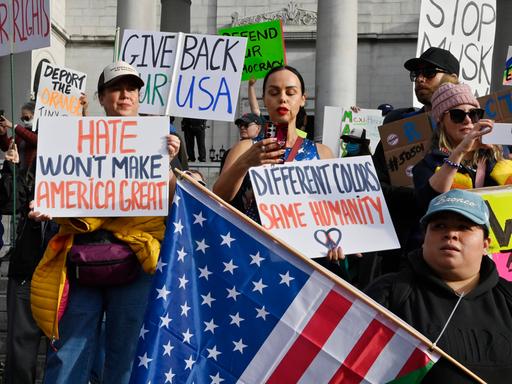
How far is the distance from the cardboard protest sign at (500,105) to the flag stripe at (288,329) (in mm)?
2612

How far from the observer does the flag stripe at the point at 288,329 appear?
330cm

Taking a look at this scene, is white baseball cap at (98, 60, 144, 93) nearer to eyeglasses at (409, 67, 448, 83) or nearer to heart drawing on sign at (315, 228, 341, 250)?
heart drawing on sign at (315, 228, 341, 250)

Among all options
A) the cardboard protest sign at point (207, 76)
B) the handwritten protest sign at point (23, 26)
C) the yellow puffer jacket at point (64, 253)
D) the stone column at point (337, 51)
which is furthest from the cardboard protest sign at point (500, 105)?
the stone column at point (337, 51)

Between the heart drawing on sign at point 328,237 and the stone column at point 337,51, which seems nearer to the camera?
the heart drawing on sign at point 328,237

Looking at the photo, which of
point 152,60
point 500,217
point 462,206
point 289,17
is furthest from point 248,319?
point 289,17

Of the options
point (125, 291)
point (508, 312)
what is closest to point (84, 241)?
point (125, 291)

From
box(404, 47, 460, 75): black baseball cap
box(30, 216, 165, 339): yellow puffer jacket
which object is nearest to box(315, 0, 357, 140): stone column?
box(404, 47, 460, 75): black baseball cap

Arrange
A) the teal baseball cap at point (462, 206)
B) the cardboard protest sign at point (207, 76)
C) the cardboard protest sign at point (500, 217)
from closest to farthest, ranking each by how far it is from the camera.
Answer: the teal baseball cap at point (462, 206)
the cardboard protest sign at point (500, 217)
the cardboard protest sign at point (207, 76)

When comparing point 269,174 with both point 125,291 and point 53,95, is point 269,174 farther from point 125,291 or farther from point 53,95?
point 53,95

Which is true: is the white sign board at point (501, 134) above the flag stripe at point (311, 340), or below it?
above

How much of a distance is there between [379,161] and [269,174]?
1.53m

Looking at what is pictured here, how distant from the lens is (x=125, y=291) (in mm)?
4543

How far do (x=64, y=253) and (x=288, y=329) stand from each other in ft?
5.42

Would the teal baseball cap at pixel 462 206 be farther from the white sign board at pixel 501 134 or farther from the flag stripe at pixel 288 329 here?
the white sign board at pixel 501 134
